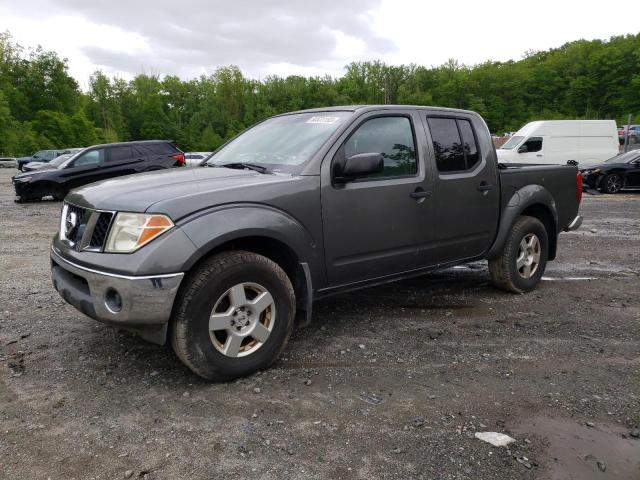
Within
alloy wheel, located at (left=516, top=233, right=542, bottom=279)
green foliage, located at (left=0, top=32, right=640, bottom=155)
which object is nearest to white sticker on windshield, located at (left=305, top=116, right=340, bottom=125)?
alloy wheel, located at (left=516, top=233, right=542, bottom=279)

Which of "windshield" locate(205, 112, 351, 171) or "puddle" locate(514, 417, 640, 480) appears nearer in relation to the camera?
"puddle" locate(514, 417, 640, 480)

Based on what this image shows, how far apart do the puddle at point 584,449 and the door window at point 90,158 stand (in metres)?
14.5

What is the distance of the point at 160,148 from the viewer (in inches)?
615

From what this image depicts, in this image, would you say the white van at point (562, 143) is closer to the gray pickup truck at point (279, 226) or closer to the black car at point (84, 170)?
the black car at point (84, 170)

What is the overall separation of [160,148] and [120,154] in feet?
3.95

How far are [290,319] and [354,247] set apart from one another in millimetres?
757

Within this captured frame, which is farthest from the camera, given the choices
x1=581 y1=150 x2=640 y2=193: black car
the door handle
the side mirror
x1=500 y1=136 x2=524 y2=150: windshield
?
x1=500 y1=136 x2=524 y2=150: windshield

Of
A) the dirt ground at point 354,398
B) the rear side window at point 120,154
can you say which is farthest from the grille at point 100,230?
the rear side window at point 120,154

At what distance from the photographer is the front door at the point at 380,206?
3.75 meters

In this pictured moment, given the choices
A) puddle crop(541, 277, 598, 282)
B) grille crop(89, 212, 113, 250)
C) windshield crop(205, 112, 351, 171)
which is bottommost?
puddle crop(541, 277, 598, 282)

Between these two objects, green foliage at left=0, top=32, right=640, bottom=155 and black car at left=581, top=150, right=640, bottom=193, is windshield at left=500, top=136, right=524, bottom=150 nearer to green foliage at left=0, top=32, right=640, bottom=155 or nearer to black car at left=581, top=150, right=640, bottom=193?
black car at left=581, top=150, right=640, bottom=193

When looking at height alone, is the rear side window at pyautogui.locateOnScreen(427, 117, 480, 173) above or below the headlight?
above

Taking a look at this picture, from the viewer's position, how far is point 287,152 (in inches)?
156

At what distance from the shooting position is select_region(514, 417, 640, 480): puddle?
8.00 feet
